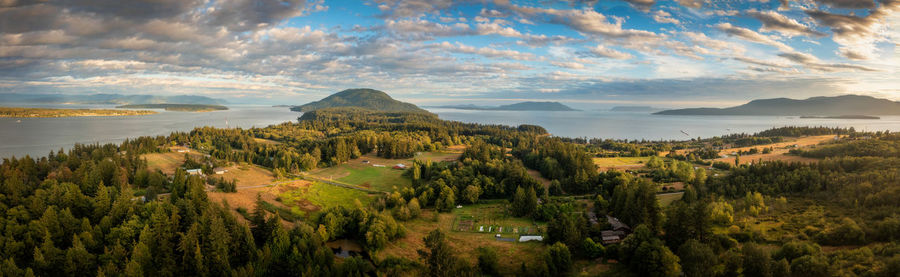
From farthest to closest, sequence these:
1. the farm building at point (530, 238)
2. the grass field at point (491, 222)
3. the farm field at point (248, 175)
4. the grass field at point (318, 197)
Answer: the farm field at point (248, 175), the grass field at point (318, 197), the grass field at point (491, 222), the farm building at point (530, 238)

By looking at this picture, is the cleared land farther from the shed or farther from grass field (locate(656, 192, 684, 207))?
the shed

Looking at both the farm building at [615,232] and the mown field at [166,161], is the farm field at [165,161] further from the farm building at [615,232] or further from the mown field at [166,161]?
the farm building at [615,232]

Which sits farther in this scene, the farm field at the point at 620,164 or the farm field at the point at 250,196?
the farm field at the point at 620,164

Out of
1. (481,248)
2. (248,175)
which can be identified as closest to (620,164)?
(481,248)

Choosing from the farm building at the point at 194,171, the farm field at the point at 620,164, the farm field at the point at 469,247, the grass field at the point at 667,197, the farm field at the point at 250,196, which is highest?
the farm field at the point at 620,164

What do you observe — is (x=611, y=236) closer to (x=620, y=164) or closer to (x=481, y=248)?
(x=481, y=248)

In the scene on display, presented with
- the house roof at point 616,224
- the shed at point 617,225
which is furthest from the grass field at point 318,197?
the shed at point 617,225

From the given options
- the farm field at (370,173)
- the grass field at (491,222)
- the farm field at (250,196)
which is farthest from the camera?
the farm field at (370,173)

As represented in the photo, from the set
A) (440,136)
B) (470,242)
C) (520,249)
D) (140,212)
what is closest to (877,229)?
(520,249)

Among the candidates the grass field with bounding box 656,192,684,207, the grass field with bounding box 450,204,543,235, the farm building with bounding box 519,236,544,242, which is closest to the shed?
the grass field with bounding box 450,204,543,235
